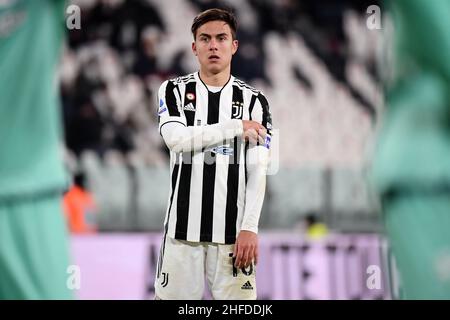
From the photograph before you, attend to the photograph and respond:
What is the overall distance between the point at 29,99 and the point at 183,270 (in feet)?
1.92

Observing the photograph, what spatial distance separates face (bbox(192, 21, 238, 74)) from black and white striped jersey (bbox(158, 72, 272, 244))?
9 centimetres

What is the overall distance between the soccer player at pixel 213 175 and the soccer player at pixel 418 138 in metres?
0.67

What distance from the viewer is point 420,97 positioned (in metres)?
1.36

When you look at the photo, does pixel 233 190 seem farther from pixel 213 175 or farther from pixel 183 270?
pixel 183 270

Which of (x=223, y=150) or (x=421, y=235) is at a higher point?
(x=223, y=150)

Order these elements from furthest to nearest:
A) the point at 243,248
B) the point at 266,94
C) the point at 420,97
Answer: the point at 266,94 → the point at 243,248 → the point at 420,97

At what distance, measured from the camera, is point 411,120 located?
53.7 inches

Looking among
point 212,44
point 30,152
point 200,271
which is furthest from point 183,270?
point 212,44

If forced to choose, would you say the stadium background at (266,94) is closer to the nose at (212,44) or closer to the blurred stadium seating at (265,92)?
the blurred stadium seating at (265,92)

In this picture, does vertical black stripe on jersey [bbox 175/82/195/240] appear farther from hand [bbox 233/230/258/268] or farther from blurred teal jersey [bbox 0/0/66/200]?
blurred teal jersey [bbox 0/0/66/200]

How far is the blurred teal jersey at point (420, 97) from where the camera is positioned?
1353 millimetres

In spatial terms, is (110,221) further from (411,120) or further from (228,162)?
(411,120)
